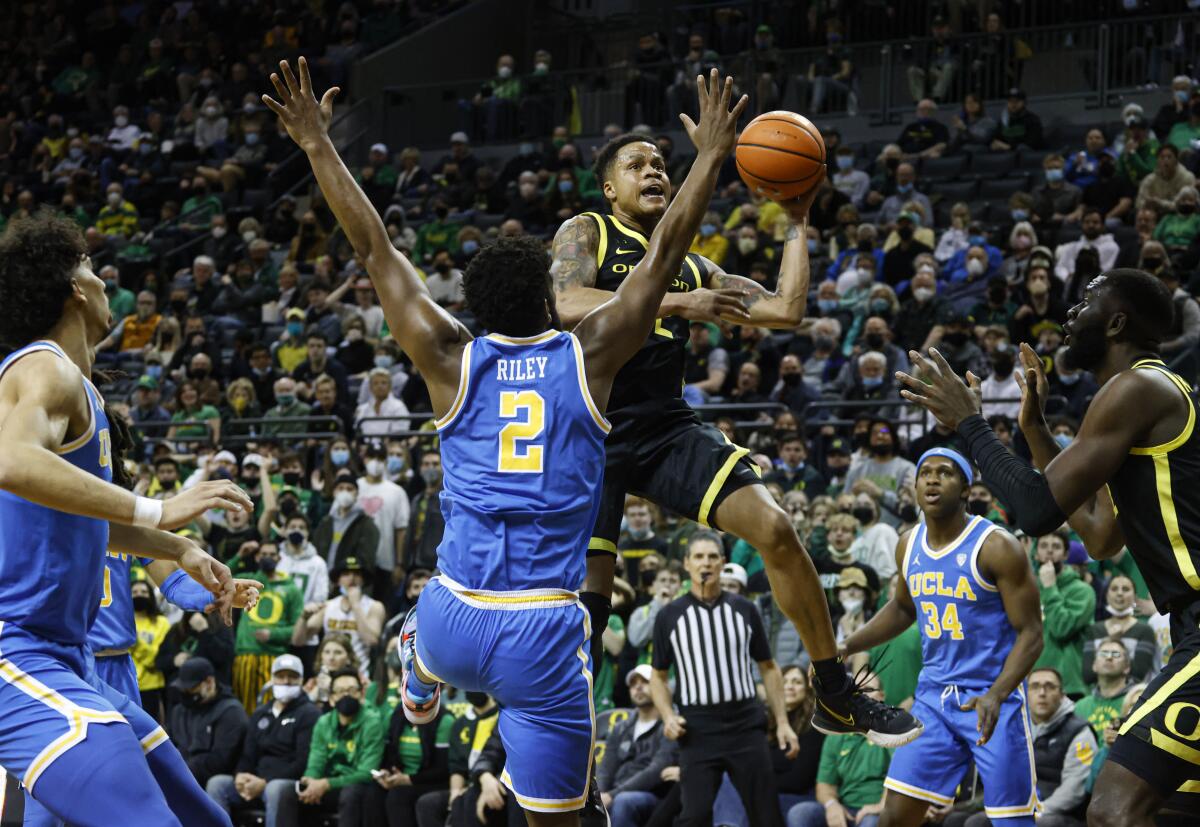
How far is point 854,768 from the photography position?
10.1 metres

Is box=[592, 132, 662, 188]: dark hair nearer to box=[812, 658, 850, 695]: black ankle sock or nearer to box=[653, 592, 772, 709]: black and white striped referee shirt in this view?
box=[812, 658, 850, 695]: black ankle sock

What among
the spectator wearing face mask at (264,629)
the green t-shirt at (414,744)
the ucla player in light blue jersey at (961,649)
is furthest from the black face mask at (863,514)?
the spectator wearing face mask at (264,629)

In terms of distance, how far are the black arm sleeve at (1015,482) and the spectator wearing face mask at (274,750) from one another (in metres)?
7.81

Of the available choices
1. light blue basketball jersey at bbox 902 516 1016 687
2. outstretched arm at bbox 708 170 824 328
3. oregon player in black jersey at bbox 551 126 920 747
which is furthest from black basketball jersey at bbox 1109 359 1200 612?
light blue basketball jersey at bbox 902 516 1016 687

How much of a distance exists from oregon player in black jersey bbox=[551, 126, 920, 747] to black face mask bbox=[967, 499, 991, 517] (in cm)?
467

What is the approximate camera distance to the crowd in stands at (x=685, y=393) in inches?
419

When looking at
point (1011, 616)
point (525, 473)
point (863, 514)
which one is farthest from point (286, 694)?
point (525, 473)

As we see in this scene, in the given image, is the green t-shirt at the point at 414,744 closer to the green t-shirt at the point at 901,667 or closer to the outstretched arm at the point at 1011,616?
the green t-shirt at the point at 901,667

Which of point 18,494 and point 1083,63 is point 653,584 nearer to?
point 18,494

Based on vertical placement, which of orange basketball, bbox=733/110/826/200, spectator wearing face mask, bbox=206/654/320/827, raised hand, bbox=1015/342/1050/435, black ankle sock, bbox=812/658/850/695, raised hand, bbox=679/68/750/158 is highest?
raised hand, bbox=679/68/750/158

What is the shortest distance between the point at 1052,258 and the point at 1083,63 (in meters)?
5.87

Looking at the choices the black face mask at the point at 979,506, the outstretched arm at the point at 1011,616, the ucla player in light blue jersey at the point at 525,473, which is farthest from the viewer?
the black face mask at the point at 979,506

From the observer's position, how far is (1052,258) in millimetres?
13914

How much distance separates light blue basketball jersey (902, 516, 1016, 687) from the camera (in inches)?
311
